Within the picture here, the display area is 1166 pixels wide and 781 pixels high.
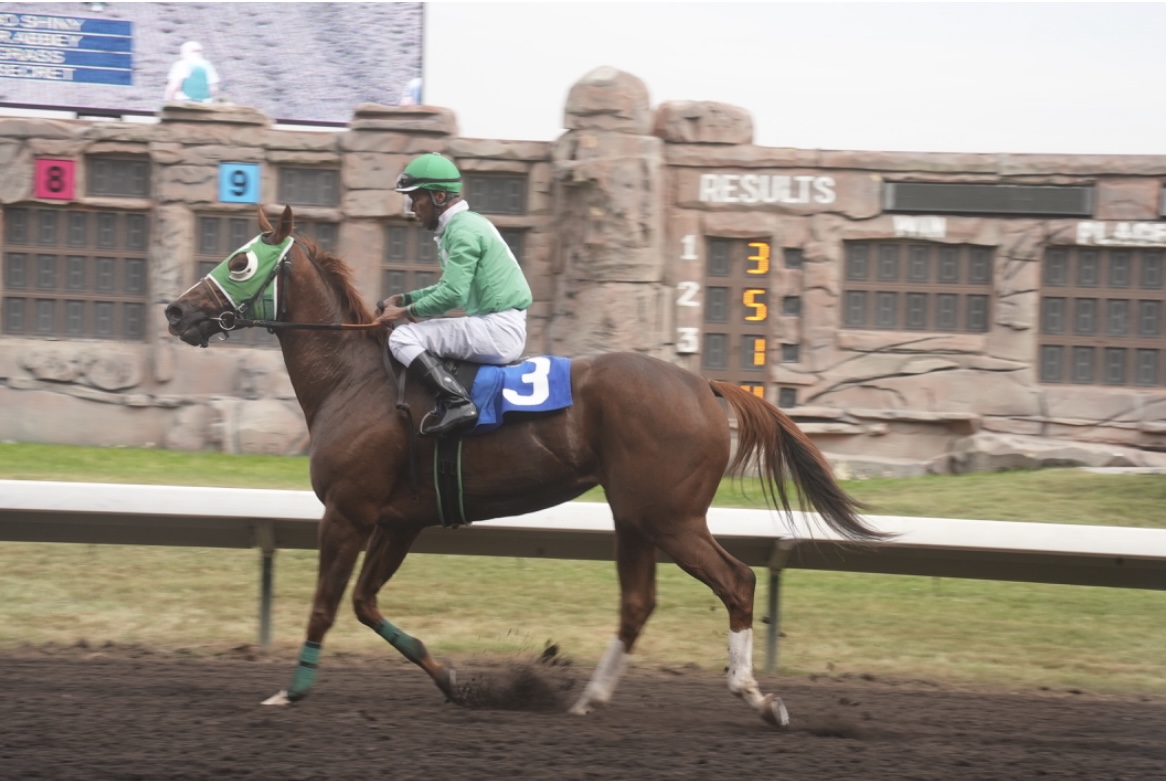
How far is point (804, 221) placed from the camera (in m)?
14.9

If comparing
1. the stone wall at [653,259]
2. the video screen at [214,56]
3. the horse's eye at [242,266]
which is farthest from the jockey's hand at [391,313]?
the video screen at [214,56]

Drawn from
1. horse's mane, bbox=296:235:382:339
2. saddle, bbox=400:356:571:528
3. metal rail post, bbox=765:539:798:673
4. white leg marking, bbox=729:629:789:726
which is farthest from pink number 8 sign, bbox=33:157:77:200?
white leg marking, bbox=729:629:789:726

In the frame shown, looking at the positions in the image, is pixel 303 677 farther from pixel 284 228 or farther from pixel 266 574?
pixel 284 228

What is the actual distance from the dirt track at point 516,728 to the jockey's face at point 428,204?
78.3 inches

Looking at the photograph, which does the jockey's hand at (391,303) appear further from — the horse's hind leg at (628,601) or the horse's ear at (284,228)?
the horse's hind leg at (628,601)

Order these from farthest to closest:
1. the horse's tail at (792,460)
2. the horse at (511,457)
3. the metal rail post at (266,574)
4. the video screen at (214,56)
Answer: the video screen at (214,56), the metal rail post at (266,574), the horse's tail at (792,460), the horse at (511,457)

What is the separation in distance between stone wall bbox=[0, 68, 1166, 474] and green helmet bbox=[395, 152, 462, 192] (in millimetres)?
8908

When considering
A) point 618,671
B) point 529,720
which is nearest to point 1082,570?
point 618,671

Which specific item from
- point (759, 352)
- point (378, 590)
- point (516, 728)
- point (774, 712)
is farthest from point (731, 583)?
point (759, 352)

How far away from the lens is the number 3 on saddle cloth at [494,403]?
5605mm

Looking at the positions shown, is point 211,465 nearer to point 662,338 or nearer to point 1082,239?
point 662,338

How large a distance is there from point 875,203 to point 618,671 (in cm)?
1020

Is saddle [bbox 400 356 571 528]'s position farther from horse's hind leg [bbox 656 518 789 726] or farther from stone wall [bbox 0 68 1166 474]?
stone wall [bbox 0 68 1166 474]

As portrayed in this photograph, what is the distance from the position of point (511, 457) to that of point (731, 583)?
104cm
